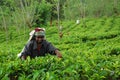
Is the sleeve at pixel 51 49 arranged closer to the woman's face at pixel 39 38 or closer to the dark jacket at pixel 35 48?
the dark jacket at pixel 35 48

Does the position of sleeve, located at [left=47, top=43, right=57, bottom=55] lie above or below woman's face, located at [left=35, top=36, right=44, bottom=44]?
below

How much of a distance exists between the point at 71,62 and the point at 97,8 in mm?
39648

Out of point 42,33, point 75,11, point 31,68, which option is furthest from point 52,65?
point 75,11

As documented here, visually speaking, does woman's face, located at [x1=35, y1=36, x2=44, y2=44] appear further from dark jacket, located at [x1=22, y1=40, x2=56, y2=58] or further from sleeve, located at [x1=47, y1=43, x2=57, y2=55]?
sleeve, located at [x1=47, y1=43, x2=57, y2=55]

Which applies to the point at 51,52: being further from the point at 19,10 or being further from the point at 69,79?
the point at 19,10

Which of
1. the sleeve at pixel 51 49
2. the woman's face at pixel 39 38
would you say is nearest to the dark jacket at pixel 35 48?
the sleeve at pixel 51 49

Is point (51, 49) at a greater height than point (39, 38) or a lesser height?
lesser

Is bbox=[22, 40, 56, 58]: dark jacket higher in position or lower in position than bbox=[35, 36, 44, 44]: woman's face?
lower

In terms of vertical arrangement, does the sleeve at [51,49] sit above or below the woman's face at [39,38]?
below

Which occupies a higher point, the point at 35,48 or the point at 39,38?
the point at 39,38

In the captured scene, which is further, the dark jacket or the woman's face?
the dark jacket

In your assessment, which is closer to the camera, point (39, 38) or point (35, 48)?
point (39, 38)

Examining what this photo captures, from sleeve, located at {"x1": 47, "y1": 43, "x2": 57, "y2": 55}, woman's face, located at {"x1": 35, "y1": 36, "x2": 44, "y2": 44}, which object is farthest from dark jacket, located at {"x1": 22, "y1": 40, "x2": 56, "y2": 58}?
woman's face, located at {"x1": 35, "y1": 36, "x2": 44, "y2": 44}

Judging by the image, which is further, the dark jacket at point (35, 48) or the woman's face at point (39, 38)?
the dark jacket at point (35, 48)
